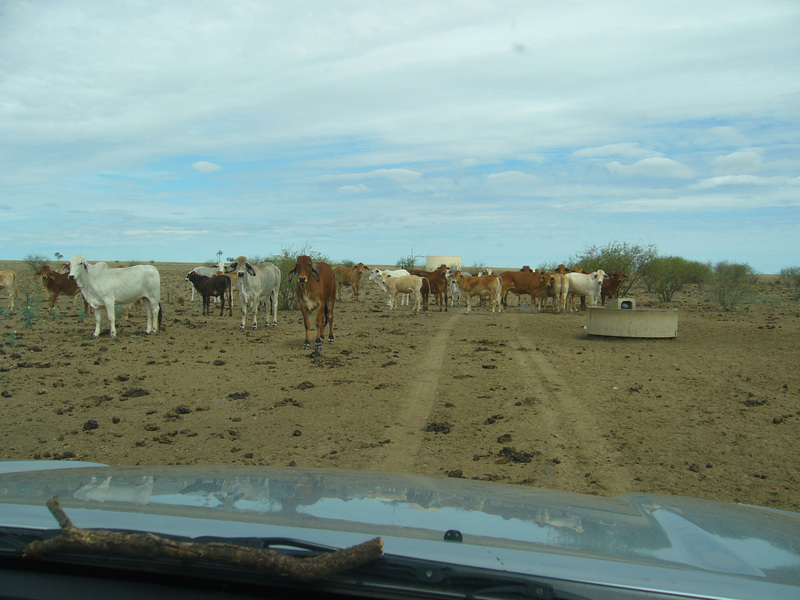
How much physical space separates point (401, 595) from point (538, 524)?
80cm

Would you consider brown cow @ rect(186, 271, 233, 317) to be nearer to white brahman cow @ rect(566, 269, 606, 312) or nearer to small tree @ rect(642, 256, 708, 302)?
white brahman cow @ rect(566, 269, 606, 312)

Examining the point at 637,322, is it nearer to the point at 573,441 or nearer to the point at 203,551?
the point at 573,441

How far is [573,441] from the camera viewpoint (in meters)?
7.88

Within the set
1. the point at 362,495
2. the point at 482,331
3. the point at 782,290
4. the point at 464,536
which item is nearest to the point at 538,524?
the point at 464,536

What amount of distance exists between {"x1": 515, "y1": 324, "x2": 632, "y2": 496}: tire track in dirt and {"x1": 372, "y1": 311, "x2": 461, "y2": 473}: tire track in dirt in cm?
149

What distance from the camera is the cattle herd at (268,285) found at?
583 inches

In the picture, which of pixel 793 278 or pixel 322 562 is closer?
pixel 322 562

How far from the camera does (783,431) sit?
26.9 ft

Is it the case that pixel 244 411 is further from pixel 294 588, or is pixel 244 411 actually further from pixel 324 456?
pixel 294 588

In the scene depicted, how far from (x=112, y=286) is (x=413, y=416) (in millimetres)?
10032

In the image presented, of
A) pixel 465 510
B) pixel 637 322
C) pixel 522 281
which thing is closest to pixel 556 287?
pixel 522 281

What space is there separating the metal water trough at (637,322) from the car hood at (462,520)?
14.1 m

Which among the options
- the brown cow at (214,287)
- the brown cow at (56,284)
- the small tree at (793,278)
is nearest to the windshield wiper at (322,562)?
the brown cow at (214,287)

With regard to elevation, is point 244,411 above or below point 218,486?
below
